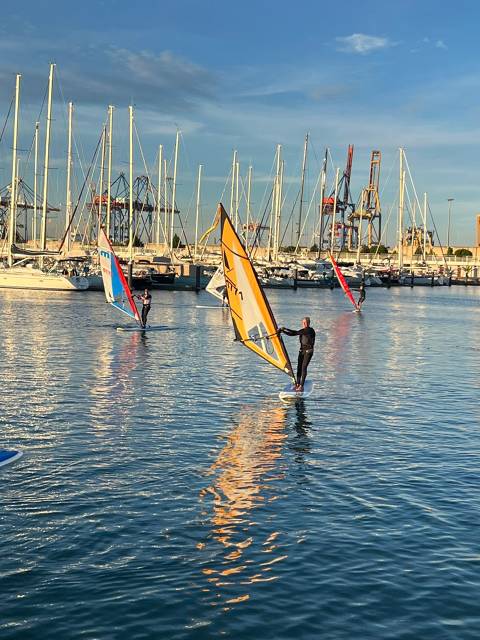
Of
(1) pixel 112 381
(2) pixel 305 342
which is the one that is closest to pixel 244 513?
(2) pixel 305 342

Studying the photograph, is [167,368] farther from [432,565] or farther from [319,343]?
[432,565]

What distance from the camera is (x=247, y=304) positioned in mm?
25172

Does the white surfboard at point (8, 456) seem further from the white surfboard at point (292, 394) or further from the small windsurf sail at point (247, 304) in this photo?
the small windsurf sail at point (247, 304)

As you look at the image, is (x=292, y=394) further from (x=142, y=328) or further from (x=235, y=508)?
(x=142, y=328)

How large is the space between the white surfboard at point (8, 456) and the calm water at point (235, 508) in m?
0.25

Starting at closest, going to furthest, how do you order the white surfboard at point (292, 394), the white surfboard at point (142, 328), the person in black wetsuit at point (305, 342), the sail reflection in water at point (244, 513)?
the sail reflection in water at point (244, 513) < the person in black wetsuit at point (305, 342) < the white surfboard at point (292, 394) < the white surfboard at point (142, 328)

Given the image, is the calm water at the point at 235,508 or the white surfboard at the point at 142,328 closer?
the calm water at the point at 235,508

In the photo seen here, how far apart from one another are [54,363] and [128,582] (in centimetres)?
2228

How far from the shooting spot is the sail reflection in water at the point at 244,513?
34.2 ft

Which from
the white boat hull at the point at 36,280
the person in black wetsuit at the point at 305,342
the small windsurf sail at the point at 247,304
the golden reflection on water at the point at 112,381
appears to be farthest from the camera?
the white boat hull at the point at 36,280

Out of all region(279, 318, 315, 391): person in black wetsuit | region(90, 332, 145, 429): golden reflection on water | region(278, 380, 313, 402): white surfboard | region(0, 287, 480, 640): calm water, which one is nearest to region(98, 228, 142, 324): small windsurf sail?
region(90, 332, 145, 429): golden reflection on water

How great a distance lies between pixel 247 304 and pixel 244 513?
12745 millimetres

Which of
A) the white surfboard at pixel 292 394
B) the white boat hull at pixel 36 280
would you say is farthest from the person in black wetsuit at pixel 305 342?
the white boat hull at pixel 36 280


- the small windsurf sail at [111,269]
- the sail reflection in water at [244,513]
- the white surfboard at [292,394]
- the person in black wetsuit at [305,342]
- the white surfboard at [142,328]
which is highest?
the small windsurf sail at [111,269]
